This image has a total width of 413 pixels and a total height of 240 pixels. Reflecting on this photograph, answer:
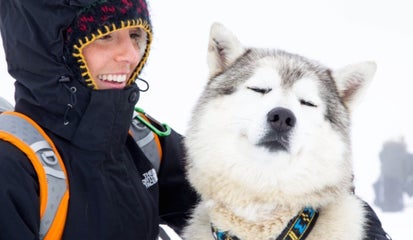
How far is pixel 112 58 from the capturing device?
8.04 ft

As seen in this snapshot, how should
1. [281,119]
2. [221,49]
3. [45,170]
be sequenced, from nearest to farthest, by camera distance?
[45,170], [281,119], [221,49]

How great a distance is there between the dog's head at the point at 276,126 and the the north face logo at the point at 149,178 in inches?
7.1

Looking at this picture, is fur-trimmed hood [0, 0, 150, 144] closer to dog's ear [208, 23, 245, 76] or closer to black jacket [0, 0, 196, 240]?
black jacket [0, 0, 196, 240]

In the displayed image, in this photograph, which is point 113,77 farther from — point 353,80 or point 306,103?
point 353,80

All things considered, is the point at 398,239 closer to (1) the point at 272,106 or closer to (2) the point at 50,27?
(1) the point at 272,106

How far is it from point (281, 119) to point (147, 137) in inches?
30.3

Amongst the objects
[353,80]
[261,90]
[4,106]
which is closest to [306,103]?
[261,90]

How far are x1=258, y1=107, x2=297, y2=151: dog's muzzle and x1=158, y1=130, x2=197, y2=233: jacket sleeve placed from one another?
65 cm

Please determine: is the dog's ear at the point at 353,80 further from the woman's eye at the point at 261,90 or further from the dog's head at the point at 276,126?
the woman's eye at the point at 261,90

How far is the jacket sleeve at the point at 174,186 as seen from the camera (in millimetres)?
2936

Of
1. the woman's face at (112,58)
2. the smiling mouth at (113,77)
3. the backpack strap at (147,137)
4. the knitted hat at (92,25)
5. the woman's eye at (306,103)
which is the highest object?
the knitted hat at (92,25)

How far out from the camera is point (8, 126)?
82.0 inches

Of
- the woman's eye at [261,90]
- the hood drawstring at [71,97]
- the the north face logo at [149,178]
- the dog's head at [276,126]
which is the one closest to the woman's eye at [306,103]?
the dog's head at [276,126]

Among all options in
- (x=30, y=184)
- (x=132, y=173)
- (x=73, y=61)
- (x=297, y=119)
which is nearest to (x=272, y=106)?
(x=297, y=119)
